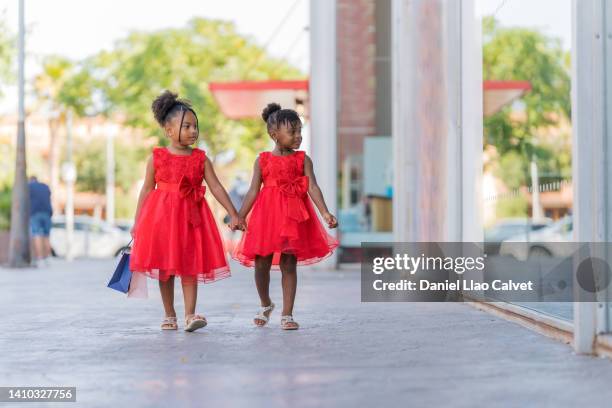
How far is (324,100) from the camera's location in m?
16.4

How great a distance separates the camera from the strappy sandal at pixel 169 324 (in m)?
7.25

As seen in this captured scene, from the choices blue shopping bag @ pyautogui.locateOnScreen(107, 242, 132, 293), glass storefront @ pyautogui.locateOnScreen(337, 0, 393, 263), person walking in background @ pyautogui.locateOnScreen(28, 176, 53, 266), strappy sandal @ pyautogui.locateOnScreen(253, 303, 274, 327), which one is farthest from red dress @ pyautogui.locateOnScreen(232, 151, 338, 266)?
person walking in background @ pyautogui.locateOnScreen(28, 176, 53, 266)

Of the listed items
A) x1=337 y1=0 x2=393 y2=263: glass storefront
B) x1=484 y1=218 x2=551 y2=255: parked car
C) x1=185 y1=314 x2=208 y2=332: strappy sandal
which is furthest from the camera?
x1=337 y1=0 x2=393 y2=263: glass storefront

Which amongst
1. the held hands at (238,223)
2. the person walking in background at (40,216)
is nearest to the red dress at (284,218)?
the held hands at (238,223)

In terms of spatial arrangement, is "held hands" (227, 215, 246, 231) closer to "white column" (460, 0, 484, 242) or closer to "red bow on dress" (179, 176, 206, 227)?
"red bow on dress" (179, 176, 206, 227)

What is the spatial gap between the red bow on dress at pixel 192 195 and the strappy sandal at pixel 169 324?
0.68 meters

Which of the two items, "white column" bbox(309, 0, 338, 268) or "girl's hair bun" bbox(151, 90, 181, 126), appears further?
"white column" bbox(309, 0, 338, 268)

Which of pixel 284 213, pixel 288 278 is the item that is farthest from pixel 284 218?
pixel 288 278

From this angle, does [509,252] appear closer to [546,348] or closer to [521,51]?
[521,51]

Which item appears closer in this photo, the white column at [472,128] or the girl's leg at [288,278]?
the girl's leg at [288,278]

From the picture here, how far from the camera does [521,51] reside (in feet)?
31.7

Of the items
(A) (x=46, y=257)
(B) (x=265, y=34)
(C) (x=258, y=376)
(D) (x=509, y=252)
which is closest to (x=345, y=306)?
(D) (x=509, y=252)

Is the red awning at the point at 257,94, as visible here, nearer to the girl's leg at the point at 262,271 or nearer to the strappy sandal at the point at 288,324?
the girl's leg at the point at 262,271

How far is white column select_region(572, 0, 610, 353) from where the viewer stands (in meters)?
5.62
